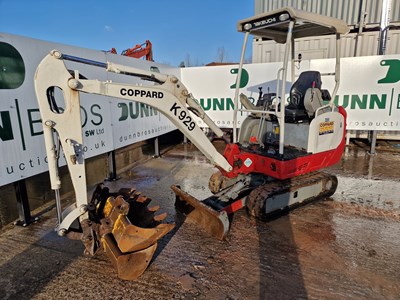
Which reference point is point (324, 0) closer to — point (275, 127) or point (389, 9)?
point (389, 9)

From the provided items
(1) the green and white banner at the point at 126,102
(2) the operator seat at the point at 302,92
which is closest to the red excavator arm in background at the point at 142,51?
(1) the green and white banner at the point at 126,102

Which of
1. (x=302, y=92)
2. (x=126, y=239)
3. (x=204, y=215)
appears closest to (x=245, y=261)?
(x=204, y=215)

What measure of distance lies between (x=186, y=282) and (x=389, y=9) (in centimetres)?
959

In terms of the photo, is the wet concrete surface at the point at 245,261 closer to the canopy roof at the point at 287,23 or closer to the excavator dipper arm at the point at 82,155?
the excavator dipper arm at the point at 82,155

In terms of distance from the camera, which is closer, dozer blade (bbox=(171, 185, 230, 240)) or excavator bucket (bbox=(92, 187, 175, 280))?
excavator bucket (bbox=(92, 187, 175, 280))

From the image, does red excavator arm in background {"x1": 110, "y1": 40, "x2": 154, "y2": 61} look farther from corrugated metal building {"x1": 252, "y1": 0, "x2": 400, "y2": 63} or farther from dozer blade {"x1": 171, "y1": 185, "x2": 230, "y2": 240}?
dozer blade {"x1": 171, "y1": 185, "x2": 230, "y2": 240}

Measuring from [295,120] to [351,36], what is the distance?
252 inches

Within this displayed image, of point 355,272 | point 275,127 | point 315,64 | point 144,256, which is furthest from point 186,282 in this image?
point 315,64

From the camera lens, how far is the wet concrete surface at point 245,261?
2.63 m

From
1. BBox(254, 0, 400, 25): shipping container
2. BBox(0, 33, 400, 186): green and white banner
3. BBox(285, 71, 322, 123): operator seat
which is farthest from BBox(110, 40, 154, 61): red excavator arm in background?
BBox(285, 71, 322, 123): operator seat

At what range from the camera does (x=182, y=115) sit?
10.4ft

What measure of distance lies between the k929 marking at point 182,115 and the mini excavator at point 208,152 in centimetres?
1

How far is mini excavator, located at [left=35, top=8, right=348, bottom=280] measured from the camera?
2.63 m

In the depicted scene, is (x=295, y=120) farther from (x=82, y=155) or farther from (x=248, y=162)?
(x=82, y=155)
